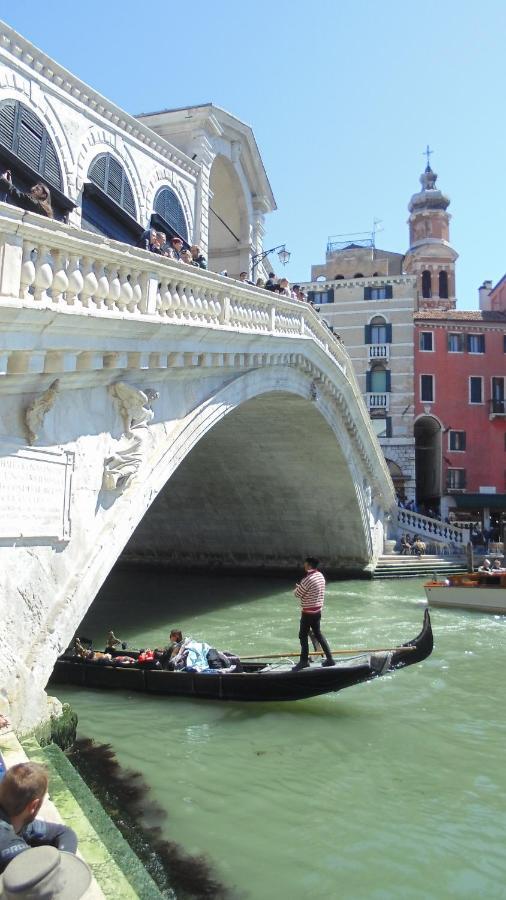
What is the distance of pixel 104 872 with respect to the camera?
2.76 metres

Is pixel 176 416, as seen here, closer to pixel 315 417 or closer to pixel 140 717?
pixel 140 717

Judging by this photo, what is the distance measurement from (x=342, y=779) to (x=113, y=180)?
6.49m

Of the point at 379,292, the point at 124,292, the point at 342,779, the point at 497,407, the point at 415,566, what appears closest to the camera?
the point at 342,779

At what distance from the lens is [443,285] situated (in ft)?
97.0

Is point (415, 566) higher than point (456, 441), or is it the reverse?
point (456, 441)

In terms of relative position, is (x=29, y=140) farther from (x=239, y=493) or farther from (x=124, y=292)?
(x=239, y=493)

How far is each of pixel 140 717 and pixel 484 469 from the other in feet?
60.4

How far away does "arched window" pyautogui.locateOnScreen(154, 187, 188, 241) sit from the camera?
9.04 m

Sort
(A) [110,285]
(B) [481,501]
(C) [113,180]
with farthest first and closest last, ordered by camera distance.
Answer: (B) [481,501]
(C) [113,180]
(A) [110,285]

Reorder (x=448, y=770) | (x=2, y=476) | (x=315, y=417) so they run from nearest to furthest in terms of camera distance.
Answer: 1. (x=2, y=476)
2. (x=448, y=770)
3. (x=315, y=417)

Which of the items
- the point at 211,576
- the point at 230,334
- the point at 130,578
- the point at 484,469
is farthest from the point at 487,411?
the point at 230,334

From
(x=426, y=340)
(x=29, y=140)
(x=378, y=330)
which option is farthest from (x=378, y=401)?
(x=29, y=140)

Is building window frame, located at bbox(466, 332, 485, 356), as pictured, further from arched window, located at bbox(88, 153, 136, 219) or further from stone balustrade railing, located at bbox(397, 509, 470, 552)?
arched window, located at bbox(88, 153, 136, 219)

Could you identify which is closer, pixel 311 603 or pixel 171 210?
pixel 311 603
